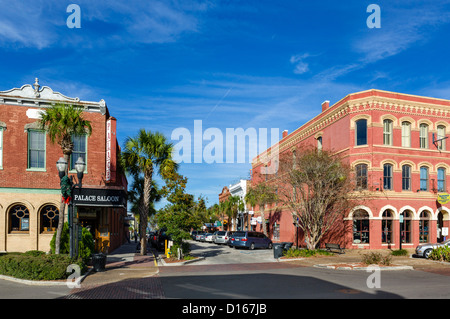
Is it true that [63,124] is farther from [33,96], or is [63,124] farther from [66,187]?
[33,96]

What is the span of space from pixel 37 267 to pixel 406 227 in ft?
87.9

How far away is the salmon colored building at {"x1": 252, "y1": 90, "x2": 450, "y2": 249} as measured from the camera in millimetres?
29469

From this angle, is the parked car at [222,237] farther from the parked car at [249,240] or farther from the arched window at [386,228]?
the arched window at [386,228]

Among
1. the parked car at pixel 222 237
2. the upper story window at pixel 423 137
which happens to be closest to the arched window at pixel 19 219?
the parked car at pixel 222 237

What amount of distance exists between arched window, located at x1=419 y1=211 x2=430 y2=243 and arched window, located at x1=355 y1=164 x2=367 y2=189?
6.06 meters

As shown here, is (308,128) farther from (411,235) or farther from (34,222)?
(34,222)

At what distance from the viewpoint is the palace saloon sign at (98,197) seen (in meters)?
23.1

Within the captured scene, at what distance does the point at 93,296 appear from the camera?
38.6ft

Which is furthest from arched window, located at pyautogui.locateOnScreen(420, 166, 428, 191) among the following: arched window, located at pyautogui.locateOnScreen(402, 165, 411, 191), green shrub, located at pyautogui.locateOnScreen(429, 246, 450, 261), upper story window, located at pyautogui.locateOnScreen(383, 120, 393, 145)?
green shrub, located at pyautogui.locateOnScreen(429, 246, 450, 261)

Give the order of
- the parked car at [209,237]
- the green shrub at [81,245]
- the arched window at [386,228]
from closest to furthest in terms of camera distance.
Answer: the green shrub at [81,245] < the arched window at [386,228] < the parked car at [209,237]

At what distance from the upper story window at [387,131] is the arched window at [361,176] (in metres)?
2.80

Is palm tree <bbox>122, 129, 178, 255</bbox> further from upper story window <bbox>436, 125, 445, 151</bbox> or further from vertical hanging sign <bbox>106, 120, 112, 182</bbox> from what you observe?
upper story window <bbox>436, 125, 445, 151</bbox>
